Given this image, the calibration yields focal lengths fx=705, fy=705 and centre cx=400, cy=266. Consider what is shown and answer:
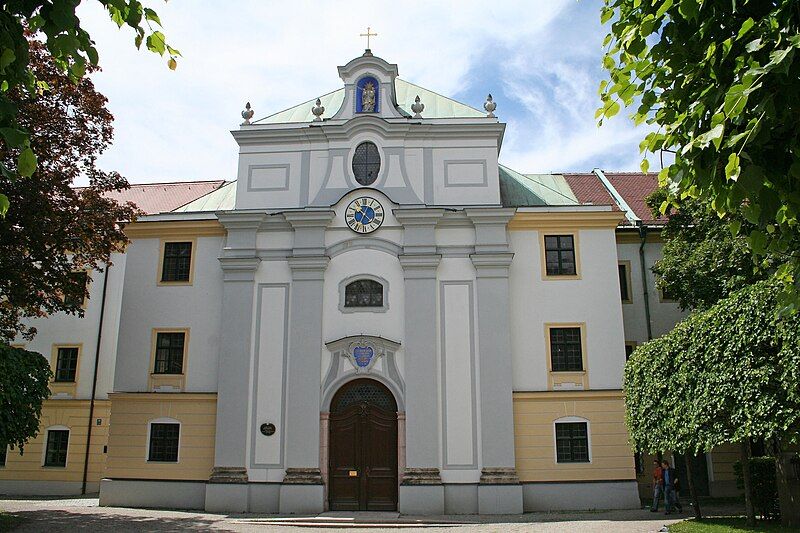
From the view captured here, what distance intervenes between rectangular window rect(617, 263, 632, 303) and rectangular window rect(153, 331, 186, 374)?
625 inches

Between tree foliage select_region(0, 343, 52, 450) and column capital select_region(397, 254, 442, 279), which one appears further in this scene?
column capital select_region(397, 254, 442, 279)

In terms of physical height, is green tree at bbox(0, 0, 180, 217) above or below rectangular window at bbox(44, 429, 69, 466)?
above

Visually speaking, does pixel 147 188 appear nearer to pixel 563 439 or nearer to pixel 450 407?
pixel 450 407

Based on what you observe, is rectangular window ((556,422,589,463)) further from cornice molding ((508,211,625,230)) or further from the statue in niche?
the statue in niche

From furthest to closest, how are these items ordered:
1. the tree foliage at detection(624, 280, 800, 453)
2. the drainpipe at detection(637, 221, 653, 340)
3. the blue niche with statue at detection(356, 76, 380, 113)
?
the drainpipe at detection(637, 221, 653, 340), the blue niche with statue at detection(356, 76, 380, 113), the tree foliage at detection(624, 280, 800, 453)

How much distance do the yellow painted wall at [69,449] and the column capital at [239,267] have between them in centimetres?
1011

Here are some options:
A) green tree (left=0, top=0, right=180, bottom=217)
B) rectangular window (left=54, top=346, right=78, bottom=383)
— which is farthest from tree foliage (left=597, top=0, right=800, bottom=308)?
rectangular window (left=54, top=346, right=78, bottom=383)

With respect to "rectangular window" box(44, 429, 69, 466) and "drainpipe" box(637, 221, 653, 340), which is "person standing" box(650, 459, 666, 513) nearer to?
"drainpipe" box(637, 221, 653, 340)

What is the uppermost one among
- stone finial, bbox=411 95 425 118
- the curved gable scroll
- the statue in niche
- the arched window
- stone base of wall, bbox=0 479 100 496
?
the statue in niche

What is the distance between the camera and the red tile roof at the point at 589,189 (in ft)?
98.7

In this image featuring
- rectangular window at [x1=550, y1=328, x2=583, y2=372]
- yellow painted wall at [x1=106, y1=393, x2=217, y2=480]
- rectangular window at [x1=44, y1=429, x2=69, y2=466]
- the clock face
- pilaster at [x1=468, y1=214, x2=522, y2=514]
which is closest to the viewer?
pilaster at [x1=468, y1=214, x2=522, y2=514]

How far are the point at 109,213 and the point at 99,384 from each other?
12029mm

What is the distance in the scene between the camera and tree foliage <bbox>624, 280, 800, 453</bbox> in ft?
45.1

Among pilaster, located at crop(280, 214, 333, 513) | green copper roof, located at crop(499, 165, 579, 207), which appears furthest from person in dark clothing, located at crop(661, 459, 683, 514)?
pilaster, located at crop(280, 214, 333, 513)
